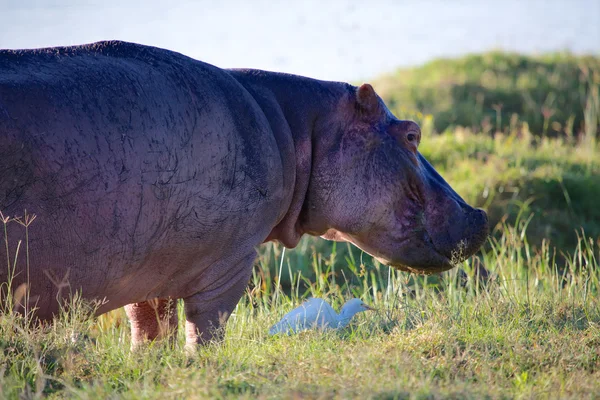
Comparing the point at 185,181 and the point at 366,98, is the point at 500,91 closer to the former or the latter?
the point at 366,98

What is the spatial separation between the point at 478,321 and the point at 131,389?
6.25 feet

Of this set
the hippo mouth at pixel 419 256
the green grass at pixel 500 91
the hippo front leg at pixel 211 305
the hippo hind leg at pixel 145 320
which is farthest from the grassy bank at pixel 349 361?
the green grass at pixel 500 91

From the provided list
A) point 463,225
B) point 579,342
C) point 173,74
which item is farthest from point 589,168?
point 173,74

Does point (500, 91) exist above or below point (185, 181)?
above

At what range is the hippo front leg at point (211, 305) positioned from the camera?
12.7 ft

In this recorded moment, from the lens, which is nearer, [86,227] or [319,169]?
[86,227]

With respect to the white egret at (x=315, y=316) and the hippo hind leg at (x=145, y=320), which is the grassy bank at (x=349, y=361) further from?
the hippo hind leg at (x=145, y=320)

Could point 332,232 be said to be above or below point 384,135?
below

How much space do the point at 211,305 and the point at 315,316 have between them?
22.6 inches

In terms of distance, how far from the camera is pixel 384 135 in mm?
4312

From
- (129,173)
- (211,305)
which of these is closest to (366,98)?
(211,305)

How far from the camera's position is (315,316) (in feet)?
13.7

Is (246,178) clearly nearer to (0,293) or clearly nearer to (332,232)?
(332,232)

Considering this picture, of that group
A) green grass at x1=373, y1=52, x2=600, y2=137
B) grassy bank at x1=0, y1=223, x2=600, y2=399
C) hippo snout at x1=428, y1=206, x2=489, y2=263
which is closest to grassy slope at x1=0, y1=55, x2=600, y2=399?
grassy bank at x1=0, y1=223, x2=600, y2=399
